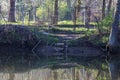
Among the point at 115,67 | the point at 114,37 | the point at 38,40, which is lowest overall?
the point at 115,67

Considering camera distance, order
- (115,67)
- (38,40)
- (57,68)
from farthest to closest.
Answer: (38,40) < (115,67) < (57,68)

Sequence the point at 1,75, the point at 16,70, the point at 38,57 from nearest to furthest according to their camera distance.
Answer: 1. the point at 1,75
2. the point at 16,70
3. the point at 38,57

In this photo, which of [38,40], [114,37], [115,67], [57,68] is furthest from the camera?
[38,40]

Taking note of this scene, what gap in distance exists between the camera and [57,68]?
768 inches

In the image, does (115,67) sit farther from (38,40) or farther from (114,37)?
(38,40)

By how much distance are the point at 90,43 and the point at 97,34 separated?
0.85 meters

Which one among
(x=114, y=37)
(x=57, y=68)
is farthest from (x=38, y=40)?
(x=57, y=68)

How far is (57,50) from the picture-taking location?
25750 millimetres

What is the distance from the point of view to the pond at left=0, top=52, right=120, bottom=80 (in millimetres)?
16375

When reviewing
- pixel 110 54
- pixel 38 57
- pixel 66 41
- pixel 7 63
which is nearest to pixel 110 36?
pixel 110 54

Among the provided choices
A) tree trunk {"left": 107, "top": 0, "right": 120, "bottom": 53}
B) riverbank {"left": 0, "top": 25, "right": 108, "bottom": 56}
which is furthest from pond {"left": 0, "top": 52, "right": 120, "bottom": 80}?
riverbank {"left": 0, "top": 25, "right": 108, "bottom": 56}

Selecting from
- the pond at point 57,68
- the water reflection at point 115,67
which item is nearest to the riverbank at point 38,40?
the pond at point 57,68

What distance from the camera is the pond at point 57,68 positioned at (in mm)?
16375

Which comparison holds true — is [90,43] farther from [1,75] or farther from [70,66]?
[1,75]
